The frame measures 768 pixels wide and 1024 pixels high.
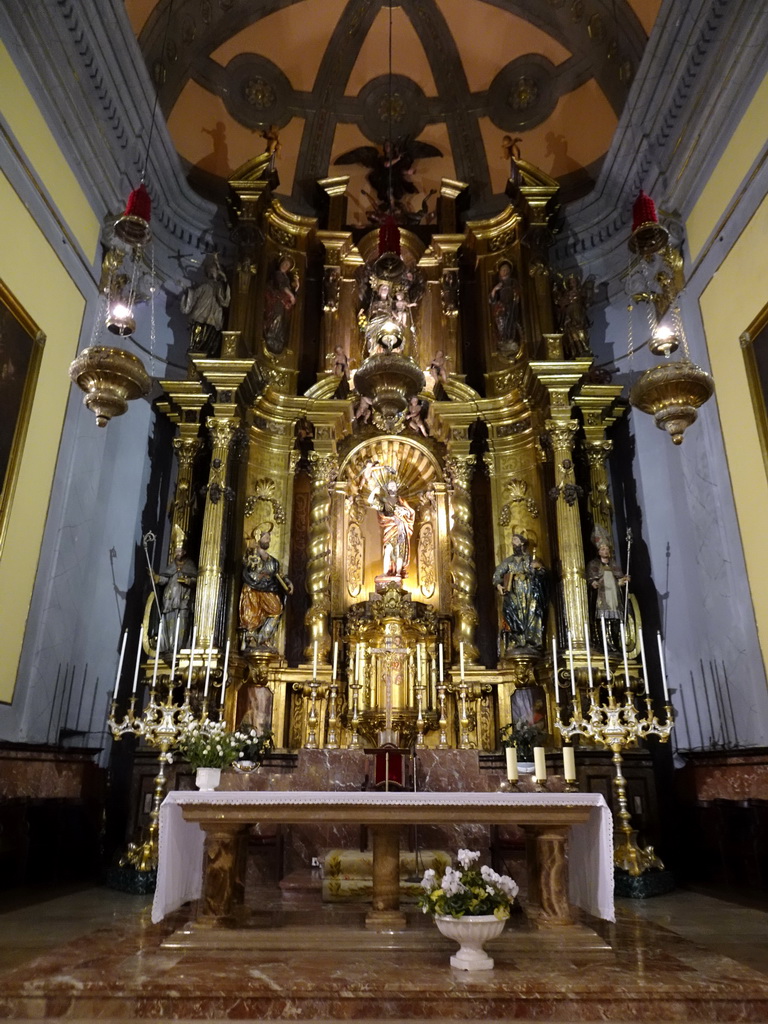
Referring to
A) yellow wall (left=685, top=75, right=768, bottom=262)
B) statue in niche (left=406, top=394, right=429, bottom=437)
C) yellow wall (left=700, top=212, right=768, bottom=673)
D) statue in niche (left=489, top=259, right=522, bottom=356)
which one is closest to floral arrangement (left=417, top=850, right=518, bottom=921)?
yellow wall (left=700, top=212, right=768, bottom=673)

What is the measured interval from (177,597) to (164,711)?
1.95m

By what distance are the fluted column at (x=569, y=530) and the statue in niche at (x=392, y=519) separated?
2.10 metres

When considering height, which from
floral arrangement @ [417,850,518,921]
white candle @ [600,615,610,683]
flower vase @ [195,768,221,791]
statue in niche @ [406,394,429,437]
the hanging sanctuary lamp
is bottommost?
floral arrangement @ [417,850,518,921]

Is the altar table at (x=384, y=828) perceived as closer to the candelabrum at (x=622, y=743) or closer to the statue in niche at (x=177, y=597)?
the candelabrum at (x=622, y=743)

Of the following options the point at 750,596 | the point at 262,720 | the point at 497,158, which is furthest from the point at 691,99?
the point at 262,720

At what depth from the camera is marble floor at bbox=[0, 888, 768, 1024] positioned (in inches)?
155

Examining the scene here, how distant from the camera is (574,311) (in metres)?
11.0

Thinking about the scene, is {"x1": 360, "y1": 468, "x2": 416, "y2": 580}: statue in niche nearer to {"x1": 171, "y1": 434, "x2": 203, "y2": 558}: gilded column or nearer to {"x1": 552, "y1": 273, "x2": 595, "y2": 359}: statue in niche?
{"x1": 171, "y1": 434, "x2": 203, "y2": 558}: gilded column

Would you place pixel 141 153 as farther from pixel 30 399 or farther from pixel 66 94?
pixel 30 399

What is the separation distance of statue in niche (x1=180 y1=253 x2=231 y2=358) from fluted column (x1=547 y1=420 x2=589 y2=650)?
16.0 feet

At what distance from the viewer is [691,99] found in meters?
9.68

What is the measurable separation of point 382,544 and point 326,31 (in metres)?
9.15

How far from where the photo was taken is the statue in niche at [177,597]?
902 centimetres

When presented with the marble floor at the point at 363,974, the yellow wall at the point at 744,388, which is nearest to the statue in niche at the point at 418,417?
the yellow wall at the point at 744,388
